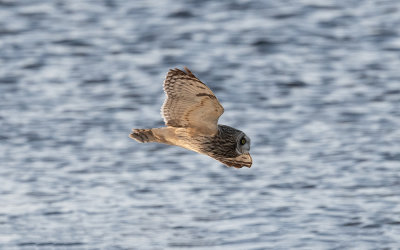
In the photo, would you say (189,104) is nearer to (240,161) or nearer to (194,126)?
(194,126)

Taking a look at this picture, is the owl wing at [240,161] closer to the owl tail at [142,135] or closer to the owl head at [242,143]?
the owl head at [242,143]

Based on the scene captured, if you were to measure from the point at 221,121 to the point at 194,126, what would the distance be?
21.0ft

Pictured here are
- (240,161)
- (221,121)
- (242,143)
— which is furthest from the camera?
(221,121)

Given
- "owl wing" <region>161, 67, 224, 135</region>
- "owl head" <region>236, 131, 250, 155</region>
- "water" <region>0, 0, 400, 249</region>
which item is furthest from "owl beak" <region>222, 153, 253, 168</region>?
"water" <region>0, 0, 400, 249</region>

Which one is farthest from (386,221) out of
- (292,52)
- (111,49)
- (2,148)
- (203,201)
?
(111,49)

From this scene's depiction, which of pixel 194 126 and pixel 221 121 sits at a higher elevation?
pixel 221 121

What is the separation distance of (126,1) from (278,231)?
1096cm

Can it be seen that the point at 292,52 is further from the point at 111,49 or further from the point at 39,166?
the point at 39,166

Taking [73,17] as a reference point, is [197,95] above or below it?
below

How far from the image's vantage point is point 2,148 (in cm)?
1302

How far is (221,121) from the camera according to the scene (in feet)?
44.4

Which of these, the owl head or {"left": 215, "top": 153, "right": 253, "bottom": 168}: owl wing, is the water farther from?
the owl head

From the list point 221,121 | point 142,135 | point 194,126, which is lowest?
point 142,135

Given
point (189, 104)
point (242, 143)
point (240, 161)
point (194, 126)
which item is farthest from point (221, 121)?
point (189, 104)
